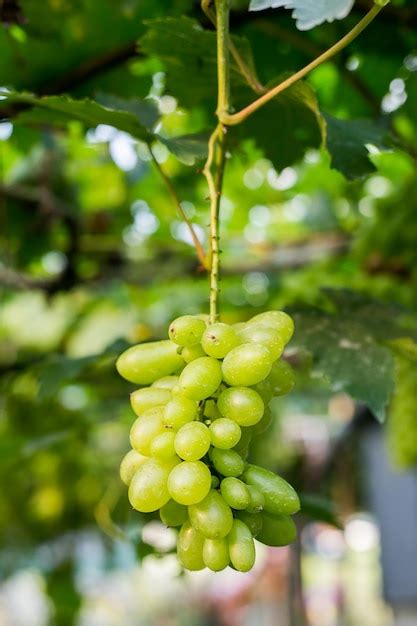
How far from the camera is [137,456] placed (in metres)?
0.59

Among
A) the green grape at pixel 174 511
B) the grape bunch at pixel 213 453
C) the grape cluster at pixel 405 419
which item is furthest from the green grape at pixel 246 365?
the grape cluster at pixel 405 419

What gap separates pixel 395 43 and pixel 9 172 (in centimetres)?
125

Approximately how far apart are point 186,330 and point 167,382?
67 millimetres

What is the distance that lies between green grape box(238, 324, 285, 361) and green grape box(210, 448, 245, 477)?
0.08 metres

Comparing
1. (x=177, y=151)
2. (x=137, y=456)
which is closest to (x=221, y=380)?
(x=137, y=456)

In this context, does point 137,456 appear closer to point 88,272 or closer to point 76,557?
point 88,272

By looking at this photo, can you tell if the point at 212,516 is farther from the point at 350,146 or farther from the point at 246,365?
the point at 350,146

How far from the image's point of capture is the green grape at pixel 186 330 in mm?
569

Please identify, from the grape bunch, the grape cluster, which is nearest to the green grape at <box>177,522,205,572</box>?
the grape bunch

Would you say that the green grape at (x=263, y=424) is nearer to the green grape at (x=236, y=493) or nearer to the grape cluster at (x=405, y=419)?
the green grape at (x=236, y=493)

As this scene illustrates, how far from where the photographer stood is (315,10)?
0.57 m

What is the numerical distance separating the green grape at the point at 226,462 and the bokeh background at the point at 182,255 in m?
0.24

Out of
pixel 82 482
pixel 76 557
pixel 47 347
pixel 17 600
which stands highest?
pixel 47 347

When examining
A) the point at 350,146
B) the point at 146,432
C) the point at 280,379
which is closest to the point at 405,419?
the point at 350,146
